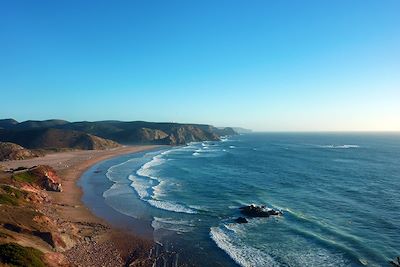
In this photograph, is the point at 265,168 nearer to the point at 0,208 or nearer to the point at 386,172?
the point at 386,172

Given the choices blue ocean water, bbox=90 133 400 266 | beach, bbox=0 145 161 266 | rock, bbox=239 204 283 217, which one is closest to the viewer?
beach, bbox=0 145 161 266

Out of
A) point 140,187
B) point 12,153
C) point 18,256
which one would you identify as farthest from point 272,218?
point 12,153

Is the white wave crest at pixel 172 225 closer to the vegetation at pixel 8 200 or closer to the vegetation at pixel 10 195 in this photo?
the vegetation at pixel 8 200

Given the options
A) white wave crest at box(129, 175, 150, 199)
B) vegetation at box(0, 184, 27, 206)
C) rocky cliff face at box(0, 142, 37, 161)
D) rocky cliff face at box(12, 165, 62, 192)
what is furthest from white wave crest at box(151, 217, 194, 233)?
rocky cliff face at box(0, 142, 37, 161)

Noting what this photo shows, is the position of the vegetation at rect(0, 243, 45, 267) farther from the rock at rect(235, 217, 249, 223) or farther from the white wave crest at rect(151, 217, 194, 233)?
the rock at rect(235, 217, 249, 223)

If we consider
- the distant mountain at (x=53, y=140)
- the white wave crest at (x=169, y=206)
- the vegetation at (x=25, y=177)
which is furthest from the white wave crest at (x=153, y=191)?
the distant mountain at (x=53, y=140)

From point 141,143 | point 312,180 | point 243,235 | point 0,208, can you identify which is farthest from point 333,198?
point 141,143
